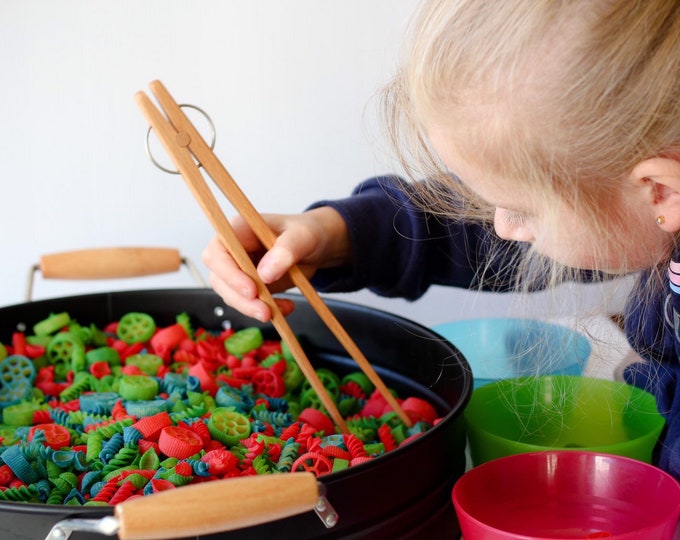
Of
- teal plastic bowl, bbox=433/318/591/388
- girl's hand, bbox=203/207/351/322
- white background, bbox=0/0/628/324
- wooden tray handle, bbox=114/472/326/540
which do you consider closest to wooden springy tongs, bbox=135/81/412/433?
girl's hand, bbox=203/207/351/322

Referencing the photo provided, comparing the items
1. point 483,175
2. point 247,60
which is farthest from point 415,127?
point 247,60

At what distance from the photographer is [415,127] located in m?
0.64

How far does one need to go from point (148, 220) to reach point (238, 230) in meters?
0.63

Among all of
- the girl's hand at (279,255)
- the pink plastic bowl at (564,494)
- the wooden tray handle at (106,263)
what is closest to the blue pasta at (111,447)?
the girl's hand at (279,255)

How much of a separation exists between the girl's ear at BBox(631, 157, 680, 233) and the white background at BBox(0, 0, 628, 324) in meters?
0.73

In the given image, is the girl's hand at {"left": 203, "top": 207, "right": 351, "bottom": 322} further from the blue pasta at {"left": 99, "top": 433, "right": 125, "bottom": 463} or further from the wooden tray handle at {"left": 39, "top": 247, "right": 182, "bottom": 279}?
the wooden tray handle at {"left": 39, "top": 247, "right": 182, "bottom": 279}

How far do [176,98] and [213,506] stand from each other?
102 centimetres

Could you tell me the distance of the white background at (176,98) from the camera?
1.29 meters

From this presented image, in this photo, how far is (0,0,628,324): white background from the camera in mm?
1288

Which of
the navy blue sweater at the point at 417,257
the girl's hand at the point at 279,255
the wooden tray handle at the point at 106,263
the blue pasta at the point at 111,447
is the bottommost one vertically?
the navy blue sweater at the point at 417,257

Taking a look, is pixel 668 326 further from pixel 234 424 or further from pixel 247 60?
pixel 247 60

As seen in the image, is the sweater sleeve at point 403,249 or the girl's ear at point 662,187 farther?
the sweater sleeve at point 403,249

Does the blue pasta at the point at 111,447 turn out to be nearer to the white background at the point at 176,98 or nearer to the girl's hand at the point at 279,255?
the girl's hand at the point at 279,255

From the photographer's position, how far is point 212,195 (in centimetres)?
66
